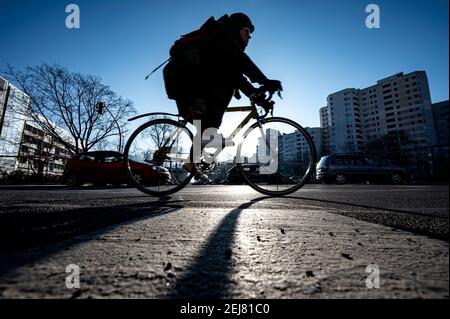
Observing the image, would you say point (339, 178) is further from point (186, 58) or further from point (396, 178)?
point (186, 58)

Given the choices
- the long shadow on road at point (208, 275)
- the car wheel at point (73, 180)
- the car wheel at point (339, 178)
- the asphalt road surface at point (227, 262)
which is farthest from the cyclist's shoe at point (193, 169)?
the car wheel at point (339, 178)

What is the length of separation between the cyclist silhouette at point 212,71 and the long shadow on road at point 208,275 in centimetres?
228

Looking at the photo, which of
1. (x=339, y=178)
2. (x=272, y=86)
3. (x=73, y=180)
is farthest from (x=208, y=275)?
(x=339, y=178)

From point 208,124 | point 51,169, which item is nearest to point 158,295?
point 208,124

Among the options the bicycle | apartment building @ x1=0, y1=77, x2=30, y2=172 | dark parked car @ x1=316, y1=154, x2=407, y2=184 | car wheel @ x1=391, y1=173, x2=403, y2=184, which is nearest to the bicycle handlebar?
the bicycle

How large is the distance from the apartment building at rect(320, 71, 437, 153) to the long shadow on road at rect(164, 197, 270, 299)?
7631cm

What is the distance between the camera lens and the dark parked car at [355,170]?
12.0m

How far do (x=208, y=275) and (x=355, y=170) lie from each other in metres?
13.7

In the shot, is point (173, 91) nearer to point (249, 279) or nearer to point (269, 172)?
point (269, 172)

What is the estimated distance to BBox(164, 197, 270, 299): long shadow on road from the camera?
0.43m

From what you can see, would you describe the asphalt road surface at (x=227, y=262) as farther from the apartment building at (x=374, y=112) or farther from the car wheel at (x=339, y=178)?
the apartment building at (x=374, y=112)

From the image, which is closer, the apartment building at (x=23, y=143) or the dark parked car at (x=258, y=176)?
the dark parked car at (x=258, y=176)

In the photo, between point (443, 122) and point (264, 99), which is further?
point (264, 99)

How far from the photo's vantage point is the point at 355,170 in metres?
12.3
